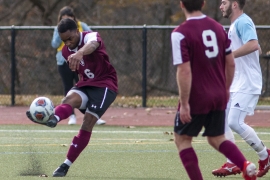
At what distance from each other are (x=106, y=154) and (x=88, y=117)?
5.79ft

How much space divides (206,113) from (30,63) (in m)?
15.6

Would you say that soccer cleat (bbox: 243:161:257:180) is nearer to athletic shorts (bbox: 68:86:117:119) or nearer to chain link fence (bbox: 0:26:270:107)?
athletic shorts (bbox: 68:86:117:119)

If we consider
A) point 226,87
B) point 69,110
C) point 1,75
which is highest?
point 226,87

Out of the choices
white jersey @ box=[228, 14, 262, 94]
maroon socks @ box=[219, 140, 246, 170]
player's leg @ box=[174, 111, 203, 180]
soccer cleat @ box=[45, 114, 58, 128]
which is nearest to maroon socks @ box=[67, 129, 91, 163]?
soccer cleat @ box=[45, 114, 58, 128]

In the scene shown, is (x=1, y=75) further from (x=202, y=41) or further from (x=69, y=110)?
(x=202, y=41)

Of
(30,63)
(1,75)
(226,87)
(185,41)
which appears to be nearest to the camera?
(185,41)

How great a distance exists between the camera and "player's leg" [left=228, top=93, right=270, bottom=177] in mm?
8602

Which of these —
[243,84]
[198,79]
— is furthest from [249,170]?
[243,84]

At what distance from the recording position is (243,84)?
8742 millimetres

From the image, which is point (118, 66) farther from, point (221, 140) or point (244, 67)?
point (221, 140)

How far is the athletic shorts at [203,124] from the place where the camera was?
6.96 meters

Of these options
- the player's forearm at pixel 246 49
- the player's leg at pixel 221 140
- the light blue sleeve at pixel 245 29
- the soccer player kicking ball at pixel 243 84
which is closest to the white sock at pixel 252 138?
the soccer player kicking ball at pixel 243 84

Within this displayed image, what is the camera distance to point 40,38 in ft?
69.9

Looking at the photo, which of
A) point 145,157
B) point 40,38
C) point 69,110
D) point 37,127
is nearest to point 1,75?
point 40,38
